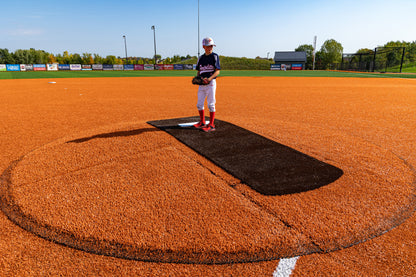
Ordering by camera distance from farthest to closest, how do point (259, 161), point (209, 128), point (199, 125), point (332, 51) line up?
point (332, 51), point (199, 125), point (209, 128), point (259, 161)

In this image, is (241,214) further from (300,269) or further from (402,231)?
(402,231)

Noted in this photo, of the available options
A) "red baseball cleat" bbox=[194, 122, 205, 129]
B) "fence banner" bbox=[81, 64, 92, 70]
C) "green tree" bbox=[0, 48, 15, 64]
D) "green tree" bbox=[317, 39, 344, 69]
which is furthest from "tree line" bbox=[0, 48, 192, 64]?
"red baseball cleat" bbox=[194, 122, 205, 129]

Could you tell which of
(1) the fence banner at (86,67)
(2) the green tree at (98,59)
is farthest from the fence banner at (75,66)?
(2) the green tree at (98,59)

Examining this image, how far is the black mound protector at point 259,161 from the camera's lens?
3.21m

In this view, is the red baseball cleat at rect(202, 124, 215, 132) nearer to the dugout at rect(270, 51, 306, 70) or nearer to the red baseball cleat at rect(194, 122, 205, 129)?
the red baseball cleat at rect(194, 122, 205, 129)

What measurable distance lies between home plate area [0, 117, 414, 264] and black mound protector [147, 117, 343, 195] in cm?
→ 2

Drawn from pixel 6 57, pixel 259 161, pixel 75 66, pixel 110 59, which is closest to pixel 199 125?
pixel 259 161

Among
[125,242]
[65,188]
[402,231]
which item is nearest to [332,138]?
[402,231]

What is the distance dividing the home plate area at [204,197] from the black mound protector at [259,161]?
0.06 feet

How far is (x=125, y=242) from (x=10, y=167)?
9.34 ft

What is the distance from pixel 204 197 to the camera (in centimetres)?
295

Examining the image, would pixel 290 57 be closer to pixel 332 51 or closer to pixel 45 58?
pixel 332 51

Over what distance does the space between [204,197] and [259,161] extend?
123 cm

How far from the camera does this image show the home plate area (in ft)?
7.46
